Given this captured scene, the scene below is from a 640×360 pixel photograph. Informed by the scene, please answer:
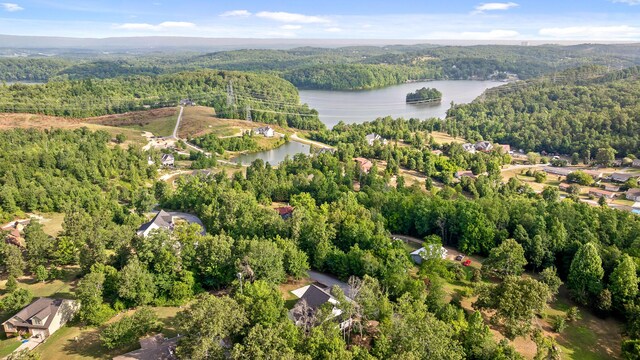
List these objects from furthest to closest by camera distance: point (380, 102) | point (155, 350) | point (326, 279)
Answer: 1. point (380, 102)
2. point (326, 279)
3. point (155, 350)

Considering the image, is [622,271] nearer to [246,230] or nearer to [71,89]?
[246,230]

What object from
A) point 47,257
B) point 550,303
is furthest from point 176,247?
point 550,303

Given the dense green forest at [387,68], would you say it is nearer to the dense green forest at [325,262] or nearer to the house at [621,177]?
the house at [621,177]

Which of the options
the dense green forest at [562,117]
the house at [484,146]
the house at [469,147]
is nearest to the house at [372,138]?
the house at [469,147]

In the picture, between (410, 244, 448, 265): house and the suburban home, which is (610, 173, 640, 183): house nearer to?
the suburban home

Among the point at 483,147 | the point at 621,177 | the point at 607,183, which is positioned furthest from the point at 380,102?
the point at 607,183

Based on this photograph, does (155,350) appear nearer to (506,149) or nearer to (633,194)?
(633,194)

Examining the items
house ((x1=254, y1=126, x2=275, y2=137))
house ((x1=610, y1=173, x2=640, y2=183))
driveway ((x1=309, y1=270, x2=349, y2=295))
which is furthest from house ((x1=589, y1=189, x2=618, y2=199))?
house ((x1=254, y1=126, x2=275, y2=137))
